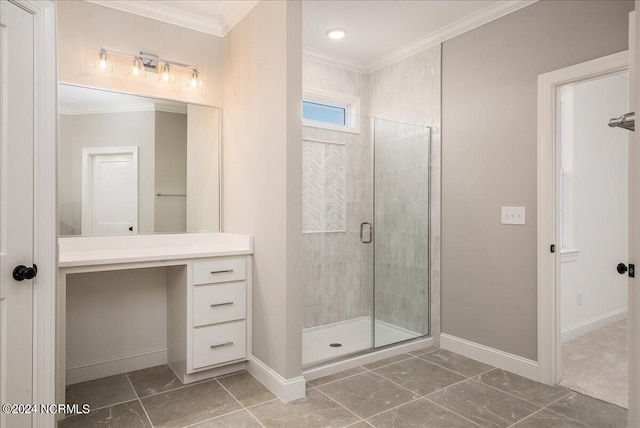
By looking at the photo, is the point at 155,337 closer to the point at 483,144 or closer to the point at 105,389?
the point at 105,389

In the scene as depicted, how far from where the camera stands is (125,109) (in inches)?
111

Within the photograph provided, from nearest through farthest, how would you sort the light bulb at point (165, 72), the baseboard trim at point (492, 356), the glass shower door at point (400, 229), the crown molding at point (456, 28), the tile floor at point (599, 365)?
the tile floor at point (599, 365) → the baseboard trim at point (492, 356) → the crown molding at point (456, 28) → the light bulb at point (165, 72) → the glass shower door at point (400, 229)

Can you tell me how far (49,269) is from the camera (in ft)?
5.33

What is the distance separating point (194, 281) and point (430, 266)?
1.99 metres

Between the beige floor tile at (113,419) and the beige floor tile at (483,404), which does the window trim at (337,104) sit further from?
the beige floor tile at (113,419)

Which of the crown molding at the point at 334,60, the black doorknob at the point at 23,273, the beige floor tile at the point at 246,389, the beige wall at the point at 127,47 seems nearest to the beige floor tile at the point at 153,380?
the beige floor tile at the point at 246,389

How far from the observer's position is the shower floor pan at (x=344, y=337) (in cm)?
307

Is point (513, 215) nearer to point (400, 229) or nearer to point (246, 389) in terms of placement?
point (400, 229)

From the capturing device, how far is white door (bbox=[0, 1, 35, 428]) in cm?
148

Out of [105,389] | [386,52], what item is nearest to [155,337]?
[105,389]

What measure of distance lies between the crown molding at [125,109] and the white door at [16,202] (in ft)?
3.96

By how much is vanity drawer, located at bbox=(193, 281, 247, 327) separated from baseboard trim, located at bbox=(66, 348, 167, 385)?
2.14 feet

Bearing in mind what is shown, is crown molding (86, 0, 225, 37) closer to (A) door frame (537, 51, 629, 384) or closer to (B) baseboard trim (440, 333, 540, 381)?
(A) door frame (537, 51, 629, 384)

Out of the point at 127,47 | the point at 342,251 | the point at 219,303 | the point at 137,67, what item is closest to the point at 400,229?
the point at 342,251
